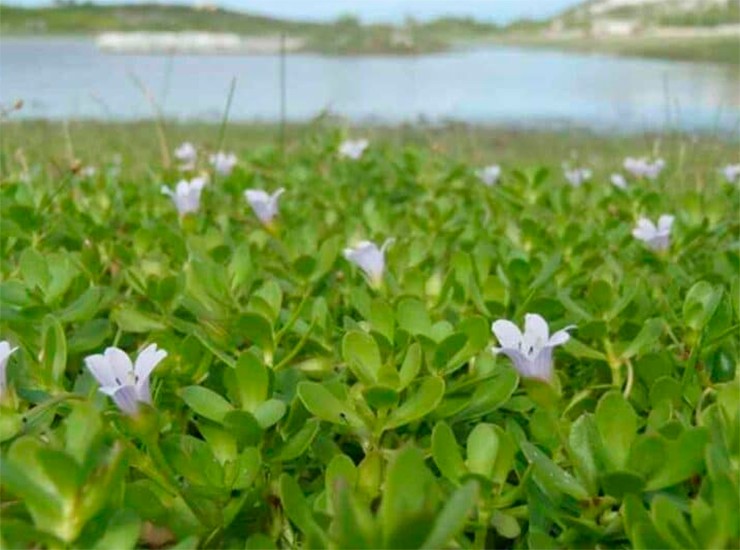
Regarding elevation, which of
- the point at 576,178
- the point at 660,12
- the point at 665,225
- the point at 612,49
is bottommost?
the point at 612,49

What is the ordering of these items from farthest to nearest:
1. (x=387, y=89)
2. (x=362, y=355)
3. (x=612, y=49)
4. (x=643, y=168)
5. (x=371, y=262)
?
(x=612, y=49)
(x=387, y=89)
(x=643, y=168)
(x=371, y=262)
(x=362, y=355)

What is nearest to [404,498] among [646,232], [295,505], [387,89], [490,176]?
[295,505]

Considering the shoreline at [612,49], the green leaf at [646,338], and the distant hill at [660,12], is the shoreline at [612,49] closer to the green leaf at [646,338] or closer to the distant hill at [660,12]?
the distant hill at [660,12]

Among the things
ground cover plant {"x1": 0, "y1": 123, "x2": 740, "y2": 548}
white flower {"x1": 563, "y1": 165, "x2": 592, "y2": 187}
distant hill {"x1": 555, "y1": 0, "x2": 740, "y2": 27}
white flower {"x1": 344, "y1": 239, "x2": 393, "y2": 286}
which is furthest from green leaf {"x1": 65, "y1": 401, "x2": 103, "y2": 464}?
distant hill {"x1": 555, "y1": 0, "x2": 740, "y2": 27}

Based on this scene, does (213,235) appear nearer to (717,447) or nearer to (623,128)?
(717,447)

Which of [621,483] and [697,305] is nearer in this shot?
[621,483]

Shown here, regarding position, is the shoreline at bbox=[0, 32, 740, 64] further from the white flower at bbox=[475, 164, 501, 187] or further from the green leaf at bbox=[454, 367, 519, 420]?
the green leaf at bbox=[454, 367, 519, 420]

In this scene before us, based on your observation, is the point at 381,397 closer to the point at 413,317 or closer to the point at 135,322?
the point at 413,317

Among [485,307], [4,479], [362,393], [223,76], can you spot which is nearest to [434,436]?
[362,393]
